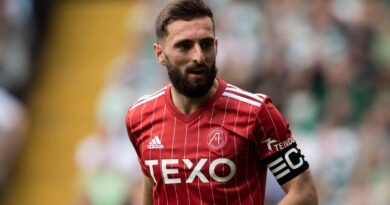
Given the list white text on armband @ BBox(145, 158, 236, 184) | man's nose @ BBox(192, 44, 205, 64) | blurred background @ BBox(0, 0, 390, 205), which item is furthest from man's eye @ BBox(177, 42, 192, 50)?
blurred background @ BBox(0, 0, 390, 205)

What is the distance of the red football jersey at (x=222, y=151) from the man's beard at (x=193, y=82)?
0.13 m

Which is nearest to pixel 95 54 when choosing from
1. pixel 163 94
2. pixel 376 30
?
pixel 376 30

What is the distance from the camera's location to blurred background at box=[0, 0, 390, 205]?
34.4ft

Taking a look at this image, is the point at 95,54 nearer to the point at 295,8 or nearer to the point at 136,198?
the point at 295,8

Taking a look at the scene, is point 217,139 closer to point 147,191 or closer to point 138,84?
point 147,191

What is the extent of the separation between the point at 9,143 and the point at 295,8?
3474 mm

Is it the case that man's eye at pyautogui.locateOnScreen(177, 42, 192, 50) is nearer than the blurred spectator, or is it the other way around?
man's eye at pyautogui.locateOnScreen(177, 42, 192, 50)

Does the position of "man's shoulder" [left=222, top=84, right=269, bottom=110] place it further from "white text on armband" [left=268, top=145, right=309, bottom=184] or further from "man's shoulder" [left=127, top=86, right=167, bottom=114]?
"man's shoulder" [left=127, top=86, right=167, bottom=114]

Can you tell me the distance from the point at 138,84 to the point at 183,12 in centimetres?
677

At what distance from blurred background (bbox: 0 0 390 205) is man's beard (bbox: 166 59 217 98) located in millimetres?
4005

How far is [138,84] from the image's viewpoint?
12.3 meters

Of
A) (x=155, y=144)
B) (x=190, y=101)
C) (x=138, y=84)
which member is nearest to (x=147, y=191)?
(x=155, y=144)

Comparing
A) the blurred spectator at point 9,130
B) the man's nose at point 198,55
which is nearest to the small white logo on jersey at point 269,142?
the man's nose at point 198,55

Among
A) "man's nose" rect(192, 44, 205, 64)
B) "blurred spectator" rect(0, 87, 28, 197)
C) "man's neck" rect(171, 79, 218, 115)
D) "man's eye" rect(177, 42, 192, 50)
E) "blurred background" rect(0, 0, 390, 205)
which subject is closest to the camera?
"man's nose" rect(192, 44, 205, 64)
